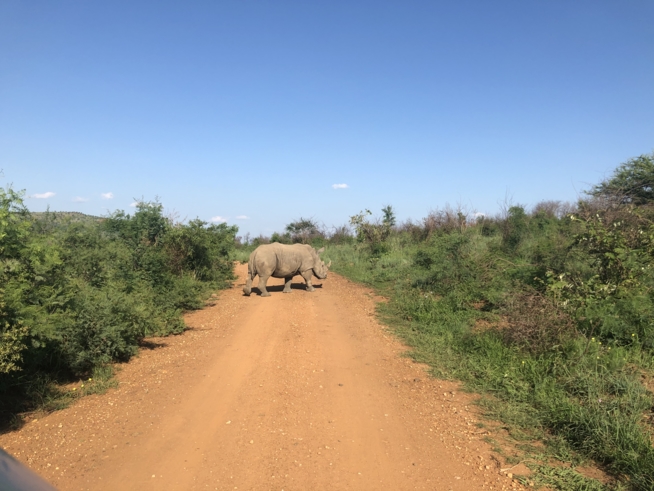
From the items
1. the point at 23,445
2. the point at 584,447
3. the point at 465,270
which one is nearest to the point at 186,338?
the point at 23,445

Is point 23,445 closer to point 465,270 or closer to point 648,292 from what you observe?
point 648,292

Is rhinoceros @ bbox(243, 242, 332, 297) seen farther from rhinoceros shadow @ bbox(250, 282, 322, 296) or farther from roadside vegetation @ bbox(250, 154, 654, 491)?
roadside vegetation @ bbox(250, 154, 654, 491)

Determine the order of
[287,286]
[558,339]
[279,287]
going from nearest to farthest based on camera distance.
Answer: [558,339] < [287,286] < [279,287]

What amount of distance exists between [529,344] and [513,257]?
9.07 metres

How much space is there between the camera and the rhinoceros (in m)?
13.7

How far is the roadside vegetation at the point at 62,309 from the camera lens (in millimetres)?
5344

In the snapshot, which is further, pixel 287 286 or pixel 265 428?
pixel 287 286

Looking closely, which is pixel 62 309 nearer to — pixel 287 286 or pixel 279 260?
pixel 279 260

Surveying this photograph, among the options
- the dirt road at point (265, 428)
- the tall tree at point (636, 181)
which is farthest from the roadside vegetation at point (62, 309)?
the tall tree at point (636, 181)

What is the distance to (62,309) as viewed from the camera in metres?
6.32

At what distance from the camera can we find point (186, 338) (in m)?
8.77

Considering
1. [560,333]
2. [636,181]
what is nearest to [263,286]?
[560,333]

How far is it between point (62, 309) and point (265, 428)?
3.63 m

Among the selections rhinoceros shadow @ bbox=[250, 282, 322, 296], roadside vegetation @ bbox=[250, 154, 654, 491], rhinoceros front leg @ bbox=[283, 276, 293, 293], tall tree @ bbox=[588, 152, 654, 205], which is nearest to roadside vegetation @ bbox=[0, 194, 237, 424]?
rhinoceros shadow @ bbox=[250, 282, 322, 296]
